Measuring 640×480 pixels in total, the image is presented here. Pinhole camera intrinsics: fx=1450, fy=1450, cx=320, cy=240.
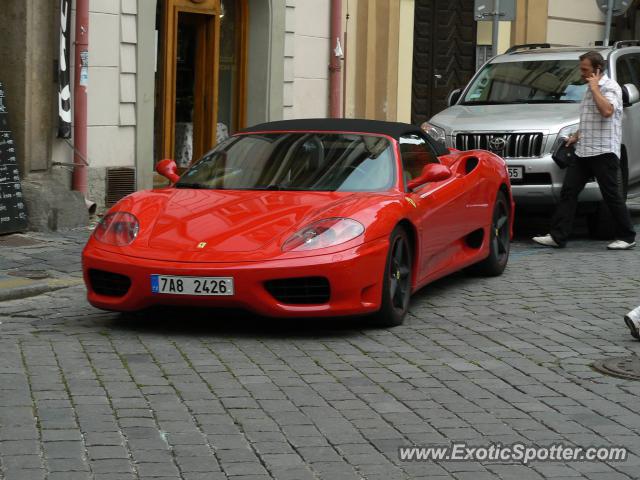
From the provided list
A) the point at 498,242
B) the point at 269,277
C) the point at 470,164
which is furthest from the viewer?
the point at 498,242

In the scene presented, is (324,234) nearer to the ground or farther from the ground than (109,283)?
farther from the ground

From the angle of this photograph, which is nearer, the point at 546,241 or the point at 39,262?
the point at 39,262

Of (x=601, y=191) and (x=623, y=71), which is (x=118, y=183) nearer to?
(x=601, y=191)

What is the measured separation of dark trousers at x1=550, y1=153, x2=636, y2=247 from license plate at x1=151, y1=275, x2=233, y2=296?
5.85 meters

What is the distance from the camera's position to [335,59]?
20.1 metres

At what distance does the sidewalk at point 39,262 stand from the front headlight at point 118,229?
1.33 metres

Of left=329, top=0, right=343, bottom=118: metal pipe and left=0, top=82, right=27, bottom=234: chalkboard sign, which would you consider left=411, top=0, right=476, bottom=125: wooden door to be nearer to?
left=329, top=0, right=343, bottom=118: metal pipe

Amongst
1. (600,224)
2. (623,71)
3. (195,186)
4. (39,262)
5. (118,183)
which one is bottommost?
(39,262)

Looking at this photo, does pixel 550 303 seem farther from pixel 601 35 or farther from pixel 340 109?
pixel 601 35

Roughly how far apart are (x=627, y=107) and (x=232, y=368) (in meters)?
8.82

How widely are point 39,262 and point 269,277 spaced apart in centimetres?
405

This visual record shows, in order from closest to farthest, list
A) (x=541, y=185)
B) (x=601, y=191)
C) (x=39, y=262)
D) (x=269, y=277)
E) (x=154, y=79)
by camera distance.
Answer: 1. (x=269, y=277)
2. (x=39, y=262)
3. (x=601, y=191)
4. (x=541, y=185)
5. (x=154, y=79)

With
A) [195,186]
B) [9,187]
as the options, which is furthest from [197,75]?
[195,186]

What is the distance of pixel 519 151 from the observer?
14117 millimetres
